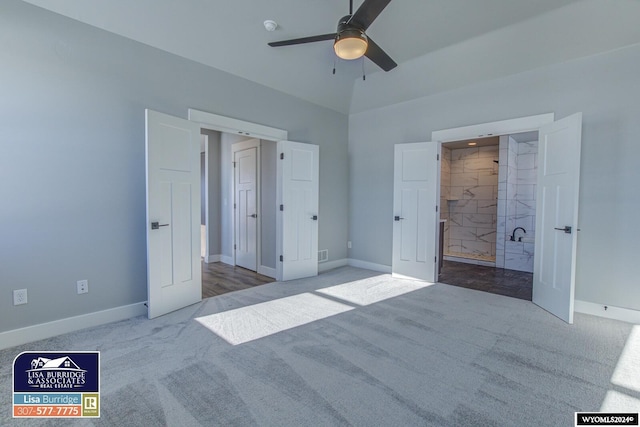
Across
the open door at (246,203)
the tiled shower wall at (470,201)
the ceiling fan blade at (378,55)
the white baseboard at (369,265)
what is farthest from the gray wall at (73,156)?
the tiled shower wall at (470,201)

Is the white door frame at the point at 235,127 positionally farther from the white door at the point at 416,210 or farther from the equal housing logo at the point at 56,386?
the equal housing logo at the point at 56,386

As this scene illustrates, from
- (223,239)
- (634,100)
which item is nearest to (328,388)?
(634,100)

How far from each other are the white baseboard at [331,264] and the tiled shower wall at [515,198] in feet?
10.2

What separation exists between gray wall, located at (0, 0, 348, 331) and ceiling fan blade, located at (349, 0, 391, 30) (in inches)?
90.3

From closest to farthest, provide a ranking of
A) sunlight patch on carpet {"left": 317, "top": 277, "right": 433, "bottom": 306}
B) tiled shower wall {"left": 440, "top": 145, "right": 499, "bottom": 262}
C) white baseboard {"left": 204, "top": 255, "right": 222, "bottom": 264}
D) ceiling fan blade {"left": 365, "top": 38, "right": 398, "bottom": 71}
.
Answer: ceiling fan blade {"left": 365, "top": 38, "right": 398, "bottom": 71}, sunlight patch on carpet {"left": 317, "top": 277, "right": 433, "bottom": 306}, white baseboard {"left": 204, "top": 255, "right": 222, "bottom": 264}, tiled shower wall {"left": 440, "top": 145, "right": 499, "bottom": 262}

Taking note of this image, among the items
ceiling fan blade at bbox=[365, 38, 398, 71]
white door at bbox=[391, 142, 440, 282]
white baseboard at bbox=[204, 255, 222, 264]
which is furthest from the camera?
white baseboard at bbox=[204, 255, 222, 264]

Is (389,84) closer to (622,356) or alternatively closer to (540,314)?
(540,314)

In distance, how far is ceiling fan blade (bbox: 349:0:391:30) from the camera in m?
2.02

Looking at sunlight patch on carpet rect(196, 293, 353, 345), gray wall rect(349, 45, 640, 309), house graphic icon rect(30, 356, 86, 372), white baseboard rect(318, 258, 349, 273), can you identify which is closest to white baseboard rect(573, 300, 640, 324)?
gray wall rect(349, 45, 640, 309)

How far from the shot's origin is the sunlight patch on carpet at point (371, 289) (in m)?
3.82

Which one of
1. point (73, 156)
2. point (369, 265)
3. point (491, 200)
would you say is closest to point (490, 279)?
point (369, 265)

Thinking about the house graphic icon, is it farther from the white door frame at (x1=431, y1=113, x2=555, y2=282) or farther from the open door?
the white door frame at (x1=431, y1=113, x2=555, y2=282)

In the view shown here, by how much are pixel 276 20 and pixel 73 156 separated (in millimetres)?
2542

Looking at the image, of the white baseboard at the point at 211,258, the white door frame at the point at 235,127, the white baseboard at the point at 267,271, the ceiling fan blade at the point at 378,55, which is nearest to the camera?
the ceiling fan blade at the point at 378,55
